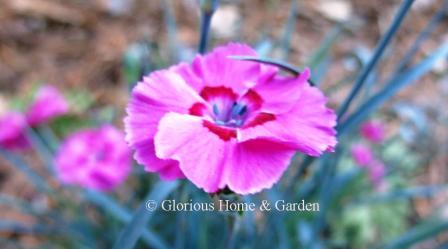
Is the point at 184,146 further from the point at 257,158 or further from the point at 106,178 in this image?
the point at 106,178

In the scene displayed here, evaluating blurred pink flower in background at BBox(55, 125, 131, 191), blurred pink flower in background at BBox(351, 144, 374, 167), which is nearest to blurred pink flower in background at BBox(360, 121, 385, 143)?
blurred pink flower in background at BBox(351, 144, 374, 167)

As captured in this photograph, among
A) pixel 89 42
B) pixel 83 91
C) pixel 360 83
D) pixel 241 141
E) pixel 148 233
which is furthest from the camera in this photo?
pixel 89 42

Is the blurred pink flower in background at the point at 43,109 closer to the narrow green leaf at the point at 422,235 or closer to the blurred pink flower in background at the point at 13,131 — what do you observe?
the blurred pink flower in background at the point at 13,131

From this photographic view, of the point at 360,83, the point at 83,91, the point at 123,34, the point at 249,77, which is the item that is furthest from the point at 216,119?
the point at 123,34

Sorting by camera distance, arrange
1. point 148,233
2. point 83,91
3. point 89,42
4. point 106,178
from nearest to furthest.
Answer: point 148,233
point 106,178
point 83,91
point 89,42

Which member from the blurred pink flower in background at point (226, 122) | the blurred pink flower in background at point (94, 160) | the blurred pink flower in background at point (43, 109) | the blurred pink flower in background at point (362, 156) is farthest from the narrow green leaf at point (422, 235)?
the blurred pink flower in background at point (43, 109)

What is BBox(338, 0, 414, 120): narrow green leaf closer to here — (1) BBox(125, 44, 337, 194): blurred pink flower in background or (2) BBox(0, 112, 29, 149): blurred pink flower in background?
(1) BBox(125, 44, 337, 194): blurred pink flower in background

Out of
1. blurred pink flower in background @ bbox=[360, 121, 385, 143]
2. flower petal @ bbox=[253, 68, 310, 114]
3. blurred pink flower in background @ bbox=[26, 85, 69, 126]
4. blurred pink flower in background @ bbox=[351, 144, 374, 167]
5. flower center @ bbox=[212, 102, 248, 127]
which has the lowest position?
blurred pink flower in background @ bbox=[351, 144, 374, 167]
